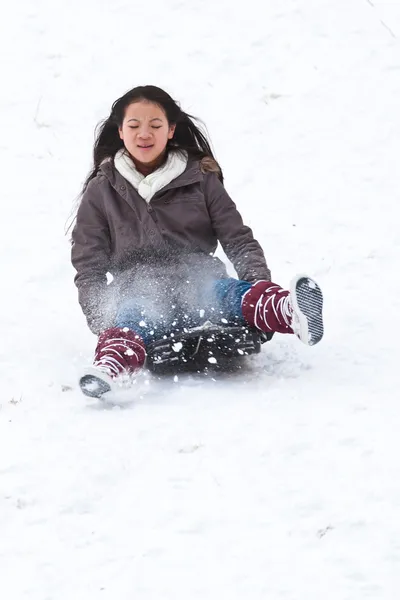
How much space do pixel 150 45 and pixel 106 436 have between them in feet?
18.3

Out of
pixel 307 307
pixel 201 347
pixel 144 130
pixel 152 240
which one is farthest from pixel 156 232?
pixel 307 307

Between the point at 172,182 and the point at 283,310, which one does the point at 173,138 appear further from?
the point at 283,310

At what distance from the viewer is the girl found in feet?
14.6

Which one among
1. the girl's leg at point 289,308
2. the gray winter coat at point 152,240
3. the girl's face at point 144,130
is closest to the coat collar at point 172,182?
the gray winter coat at point 152,240

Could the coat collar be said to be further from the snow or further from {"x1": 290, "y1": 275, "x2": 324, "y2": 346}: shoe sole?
{"x1": 290, "y1": 275, "x2": 324, "y2": 346}: shoe sole

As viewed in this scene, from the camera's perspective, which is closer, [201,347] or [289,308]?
[289,308]

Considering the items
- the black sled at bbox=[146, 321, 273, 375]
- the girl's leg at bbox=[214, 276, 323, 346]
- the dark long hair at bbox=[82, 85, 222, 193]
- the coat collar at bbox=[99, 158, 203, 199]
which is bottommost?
the black sled at bbox=[146, 321, 273, 375]

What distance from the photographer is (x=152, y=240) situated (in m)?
4.58

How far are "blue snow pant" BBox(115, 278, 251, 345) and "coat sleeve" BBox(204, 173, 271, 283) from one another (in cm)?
15

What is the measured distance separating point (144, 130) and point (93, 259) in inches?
25.8

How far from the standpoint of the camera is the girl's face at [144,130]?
462 cm

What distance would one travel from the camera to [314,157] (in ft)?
22.6

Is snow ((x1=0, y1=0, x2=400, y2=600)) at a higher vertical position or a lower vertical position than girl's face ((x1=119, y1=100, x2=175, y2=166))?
lower

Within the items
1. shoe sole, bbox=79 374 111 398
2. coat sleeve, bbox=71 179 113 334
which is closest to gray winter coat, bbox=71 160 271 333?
coat sleeve, bbox=71 179 113 334
